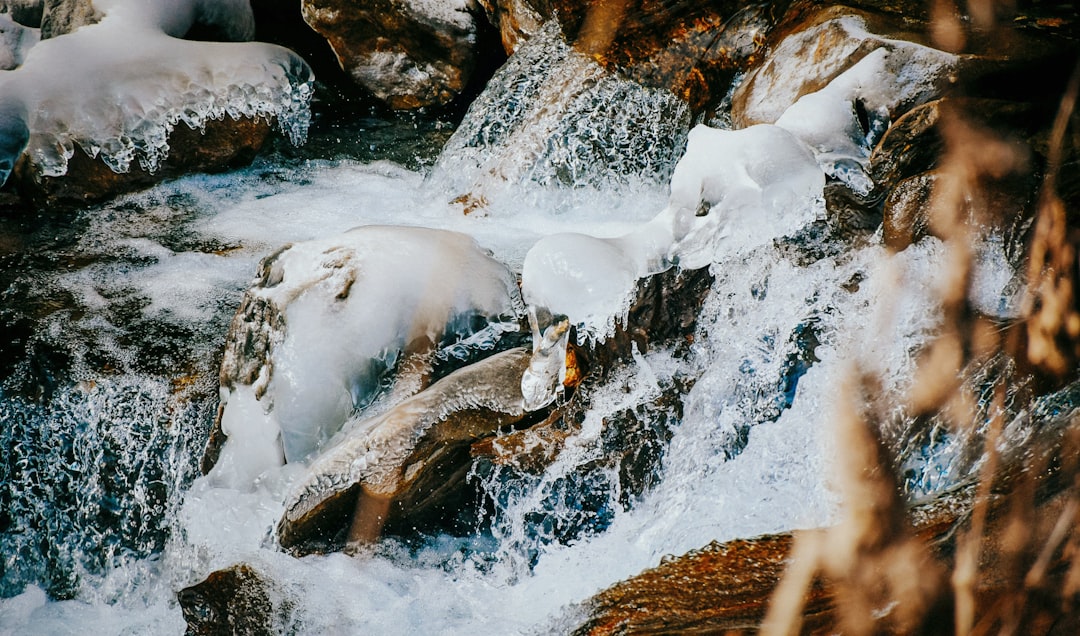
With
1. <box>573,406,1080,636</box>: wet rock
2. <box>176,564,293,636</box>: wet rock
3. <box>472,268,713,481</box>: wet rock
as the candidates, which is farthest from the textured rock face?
<box>573,406,1080,636</box>: wet rock

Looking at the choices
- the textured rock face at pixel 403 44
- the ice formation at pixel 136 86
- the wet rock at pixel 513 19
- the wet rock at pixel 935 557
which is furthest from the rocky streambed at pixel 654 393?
the textured rock face at pixel 403 44

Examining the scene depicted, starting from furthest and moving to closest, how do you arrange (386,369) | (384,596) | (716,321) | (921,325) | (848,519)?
(386,369) → (716,321) → (384,596) → (921,325) → (848,519)

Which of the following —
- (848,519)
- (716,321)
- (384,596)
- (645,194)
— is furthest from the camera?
(645,194)

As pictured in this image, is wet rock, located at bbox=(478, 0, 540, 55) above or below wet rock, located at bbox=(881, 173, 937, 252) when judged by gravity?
above

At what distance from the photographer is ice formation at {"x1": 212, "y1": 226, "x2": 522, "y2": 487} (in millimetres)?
3117

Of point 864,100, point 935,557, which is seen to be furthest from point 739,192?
point 935,557

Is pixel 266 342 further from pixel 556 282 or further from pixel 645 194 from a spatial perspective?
pixel 645 194

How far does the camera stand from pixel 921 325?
256 centimetres

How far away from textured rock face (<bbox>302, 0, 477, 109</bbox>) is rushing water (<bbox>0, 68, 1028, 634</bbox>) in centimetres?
274

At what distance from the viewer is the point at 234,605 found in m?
2.63

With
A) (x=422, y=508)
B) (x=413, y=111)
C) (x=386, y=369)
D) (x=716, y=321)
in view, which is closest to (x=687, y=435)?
(x=716, y=321)

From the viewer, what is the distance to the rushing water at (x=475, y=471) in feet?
8.65

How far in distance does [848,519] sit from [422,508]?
62.4 inches

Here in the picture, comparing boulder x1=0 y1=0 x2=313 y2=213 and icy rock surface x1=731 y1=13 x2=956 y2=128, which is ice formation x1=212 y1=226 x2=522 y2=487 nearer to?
icy rock surface x1=731 y1=13 x2=956 y2=128
